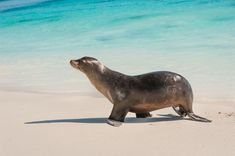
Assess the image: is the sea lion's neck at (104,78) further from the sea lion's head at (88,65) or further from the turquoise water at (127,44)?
the turquoise water at (127,44)

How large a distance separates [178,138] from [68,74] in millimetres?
5402

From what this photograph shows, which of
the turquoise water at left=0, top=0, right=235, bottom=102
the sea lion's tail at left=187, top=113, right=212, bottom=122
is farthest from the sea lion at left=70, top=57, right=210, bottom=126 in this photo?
the turquoise water at left=0, top=0, right=235, bottom=102

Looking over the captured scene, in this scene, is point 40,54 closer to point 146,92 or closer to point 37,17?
point 146,92

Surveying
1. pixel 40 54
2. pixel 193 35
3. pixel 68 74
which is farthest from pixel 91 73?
pixel 193 35

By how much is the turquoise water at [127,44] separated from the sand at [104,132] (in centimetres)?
161

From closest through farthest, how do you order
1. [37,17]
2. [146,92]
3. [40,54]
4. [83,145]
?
[83,145] → [146,92] → [40,54] → [37,17]

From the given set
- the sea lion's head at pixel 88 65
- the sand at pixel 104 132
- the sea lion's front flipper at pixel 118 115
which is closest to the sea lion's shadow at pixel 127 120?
the sand at pixel 104 132

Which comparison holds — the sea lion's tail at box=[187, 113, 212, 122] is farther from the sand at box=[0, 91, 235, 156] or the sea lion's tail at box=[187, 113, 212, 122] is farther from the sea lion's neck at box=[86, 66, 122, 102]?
the sea lion's neck at box=[86, 66, 122, 102]

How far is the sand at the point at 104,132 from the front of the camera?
4.74 meters

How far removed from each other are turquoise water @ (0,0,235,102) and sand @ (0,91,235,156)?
63.3 inches

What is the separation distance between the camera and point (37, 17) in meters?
25.3

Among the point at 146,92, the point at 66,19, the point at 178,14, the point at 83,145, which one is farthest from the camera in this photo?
the point at 66,19

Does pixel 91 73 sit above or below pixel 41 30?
above

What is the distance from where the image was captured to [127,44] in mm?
14156
